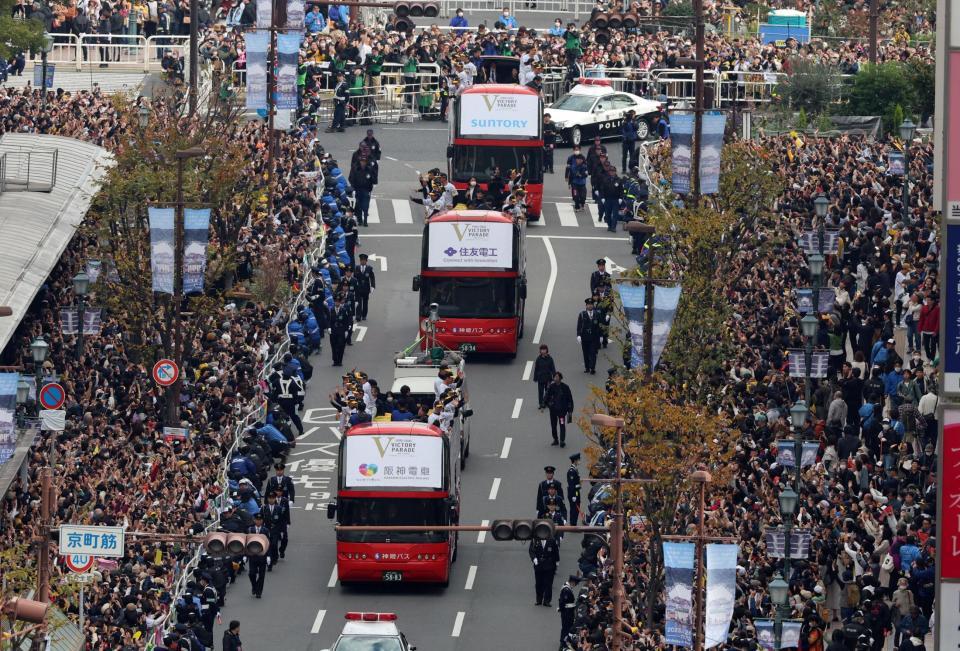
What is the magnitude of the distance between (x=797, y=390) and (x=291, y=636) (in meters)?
10.6

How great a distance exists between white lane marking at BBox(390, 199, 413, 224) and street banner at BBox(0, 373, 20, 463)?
28.1 meters

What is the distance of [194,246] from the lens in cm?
5647

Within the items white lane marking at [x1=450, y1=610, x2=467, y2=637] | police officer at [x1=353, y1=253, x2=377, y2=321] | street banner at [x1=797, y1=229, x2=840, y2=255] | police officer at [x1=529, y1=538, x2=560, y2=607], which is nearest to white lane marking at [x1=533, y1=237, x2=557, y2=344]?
police officer at [x1=353, y1=253, x2=377, y2=321]

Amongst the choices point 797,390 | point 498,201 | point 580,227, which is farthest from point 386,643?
point 580,227

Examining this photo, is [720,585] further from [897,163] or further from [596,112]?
[596,112]

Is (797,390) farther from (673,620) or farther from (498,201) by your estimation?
A: (498,201)

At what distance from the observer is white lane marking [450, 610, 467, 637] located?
47.9 m

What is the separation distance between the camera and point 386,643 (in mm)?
43656

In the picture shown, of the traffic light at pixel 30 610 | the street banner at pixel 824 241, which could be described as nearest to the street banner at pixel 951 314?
the traffic light at pixel 30 610

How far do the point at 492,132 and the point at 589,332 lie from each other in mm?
10986

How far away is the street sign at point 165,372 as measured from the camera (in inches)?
2135

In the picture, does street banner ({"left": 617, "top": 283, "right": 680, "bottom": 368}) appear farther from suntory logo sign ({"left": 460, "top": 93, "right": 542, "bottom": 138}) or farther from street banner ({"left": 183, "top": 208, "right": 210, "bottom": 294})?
suntory logo sign ({"left": 460, "top": 93, "right": 542, "bottom": 138})

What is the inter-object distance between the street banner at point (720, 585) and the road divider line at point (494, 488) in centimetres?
1340

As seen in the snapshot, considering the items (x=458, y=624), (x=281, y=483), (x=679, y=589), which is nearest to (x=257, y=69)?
(x=281, y=483)
